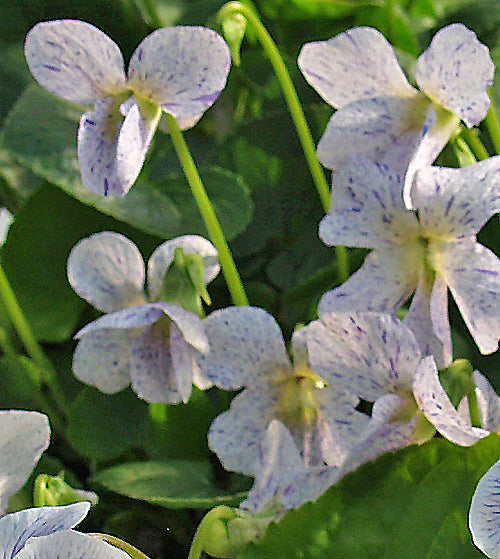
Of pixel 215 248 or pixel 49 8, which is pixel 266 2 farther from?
pixel 215 248

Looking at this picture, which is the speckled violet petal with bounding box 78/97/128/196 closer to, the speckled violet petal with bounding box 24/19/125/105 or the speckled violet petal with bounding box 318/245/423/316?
the speckled violet petal with bounding box 24/19/125/105

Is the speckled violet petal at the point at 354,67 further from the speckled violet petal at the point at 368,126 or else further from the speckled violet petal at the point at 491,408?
the speckled violet petal at the point at 491,408

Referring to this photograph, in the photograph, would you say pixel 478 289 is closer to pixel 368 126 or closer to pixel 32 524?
pixel 368 126

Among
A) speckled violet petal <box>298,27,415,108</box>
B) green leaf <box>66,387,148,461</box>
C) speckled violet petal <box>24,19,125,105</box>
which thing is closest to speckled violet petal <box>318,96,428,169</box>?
speckled violet petal <box>298,27,415,108</box>

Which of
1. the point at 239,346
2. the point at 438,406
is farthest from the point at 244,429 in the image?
the point at 438,406

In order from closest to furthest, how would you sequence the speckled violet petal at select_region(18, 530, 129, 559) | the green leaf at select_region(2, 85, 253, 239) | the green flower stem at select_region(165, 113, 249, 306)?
the speckled violet petal at select_region(18, 530, 129, 559) → the green flower stem at select_region(165, 113, 249, 306) → the green leaf at select_region(2, 85, 253, 239)

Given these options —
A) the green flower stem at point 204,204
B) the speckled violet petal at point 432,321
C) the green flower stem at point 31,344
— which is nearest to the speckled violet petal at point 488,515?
the speckled violet petal at point 432,321
